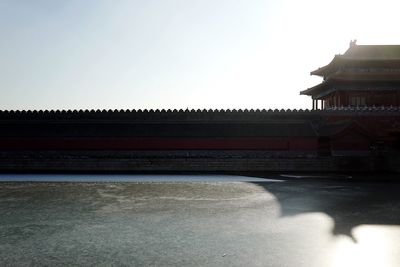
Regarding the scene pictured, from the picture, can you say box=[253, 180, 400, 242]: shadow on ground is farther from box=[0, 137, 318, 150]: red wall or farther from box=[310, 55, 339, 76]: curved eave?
box=[310, 55, 339, 76]: curved eave

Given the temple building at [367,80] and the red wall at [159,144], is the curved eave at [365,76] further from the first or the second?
the red wall at [159,144]

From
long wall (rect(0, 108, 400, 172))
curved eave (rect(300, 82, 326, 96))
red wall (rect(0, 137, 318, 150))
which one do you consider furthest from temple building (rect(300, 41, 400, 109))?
red wall (rect(0, 137, 318, 150))

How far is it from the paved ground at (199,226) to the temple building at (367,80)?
15.2m

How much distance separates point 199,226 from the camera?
8.37 metres

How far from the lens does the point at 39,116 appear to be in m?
25.2

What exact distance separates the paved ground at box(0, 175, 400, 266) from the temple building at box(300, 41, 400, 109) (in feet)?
50.0

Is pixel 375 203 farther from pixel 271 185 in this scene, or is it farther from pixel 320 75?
pixel 320 75

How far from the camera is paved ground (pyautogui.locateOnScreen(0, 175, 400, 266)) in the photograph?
621 centimetres

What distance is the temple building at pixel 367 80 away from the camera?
2719cm

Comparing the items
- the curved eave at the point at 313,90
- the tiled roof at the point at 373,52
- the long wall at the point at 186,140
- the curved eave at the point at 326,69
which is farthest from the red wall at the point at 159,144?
the tiled roof at the point at 373,52

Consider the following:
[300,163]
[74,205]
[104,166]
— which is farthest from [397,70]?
[74,205]

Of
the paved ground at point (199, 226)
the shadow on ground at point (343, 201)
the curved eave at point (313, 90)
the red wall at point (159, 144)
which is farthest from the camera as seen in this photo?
the curved eave at point (313, 90)

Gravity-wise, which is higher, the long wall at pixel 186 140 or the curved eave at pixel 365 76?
the curved eave at pixel 365 76

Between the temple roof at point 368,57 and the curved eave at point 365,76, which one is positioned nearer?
the curved eave at point 365,76
